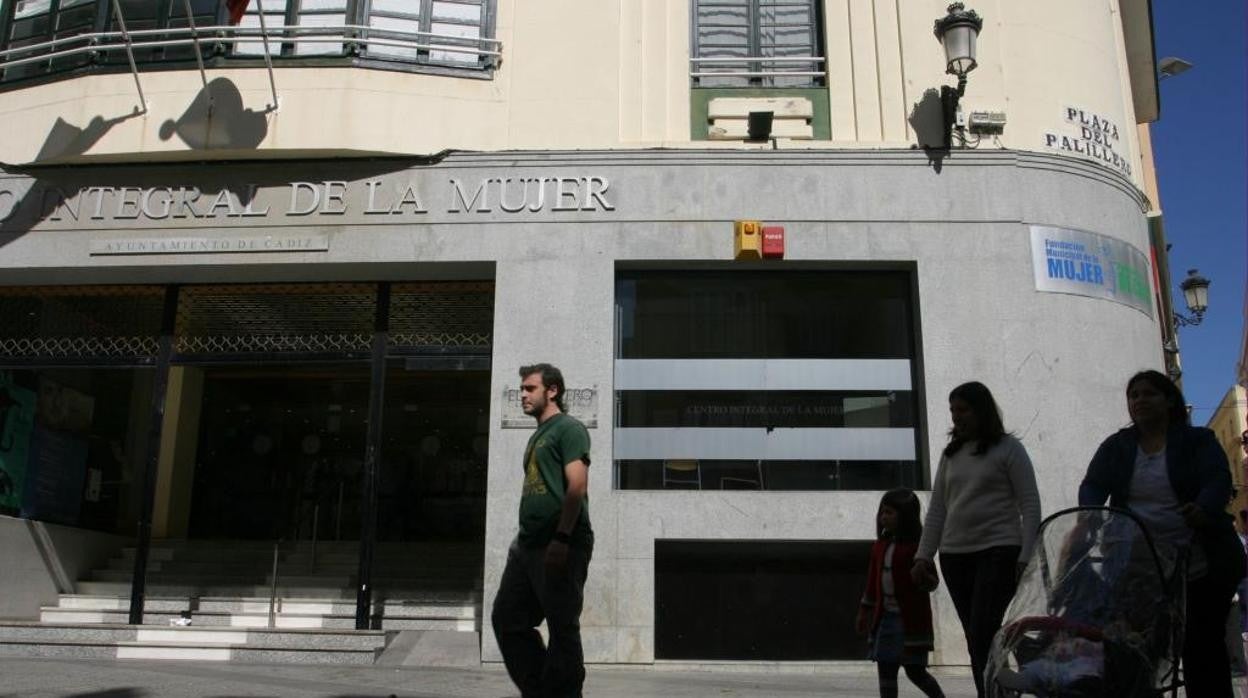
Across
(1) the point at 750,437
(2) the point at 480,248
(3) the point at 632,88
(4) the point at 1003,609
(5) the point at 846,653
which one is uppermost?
(3) the point at 632,88

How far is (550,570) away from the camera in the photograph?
4.81m

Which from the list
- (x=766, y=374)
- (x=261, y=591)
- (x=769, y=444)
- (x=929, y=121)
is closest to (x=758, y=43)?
(x=929, y=121)

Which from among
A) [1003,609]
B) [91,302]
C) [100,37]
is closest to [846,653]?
[1003,609]

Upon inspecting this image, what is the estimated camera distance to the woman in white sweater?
4.96m

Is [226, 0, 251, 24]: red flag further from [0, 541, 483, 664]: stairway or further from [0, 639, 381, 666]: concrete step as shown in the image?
[0, 639, 381, 666]: concrete step

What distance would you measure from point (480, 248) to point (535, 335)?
101 centimetres

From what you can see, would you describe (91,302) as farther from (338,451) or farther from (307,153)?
(338,451)

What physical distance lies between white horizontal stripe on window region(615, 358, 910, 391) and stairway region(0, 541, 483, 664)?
287 cm

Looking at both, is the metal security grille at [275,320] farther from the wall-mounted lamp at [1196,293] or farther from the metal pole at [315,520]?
the wall-mounted lamp at [1196,293]

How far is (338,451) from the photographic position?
15.6 meters

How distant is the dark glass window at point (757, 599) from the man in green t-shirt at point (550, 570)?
4280mm

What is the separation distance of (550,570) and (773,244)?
5.53m

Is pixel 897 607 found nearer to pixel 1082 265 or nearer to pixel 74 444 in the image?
pixel 1082 265

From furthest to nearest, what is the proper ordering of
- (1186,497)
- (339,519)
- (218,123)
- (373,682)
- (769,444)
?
(339,519) → (218,123) → (769,444) → (373,682) → (1186,497)
